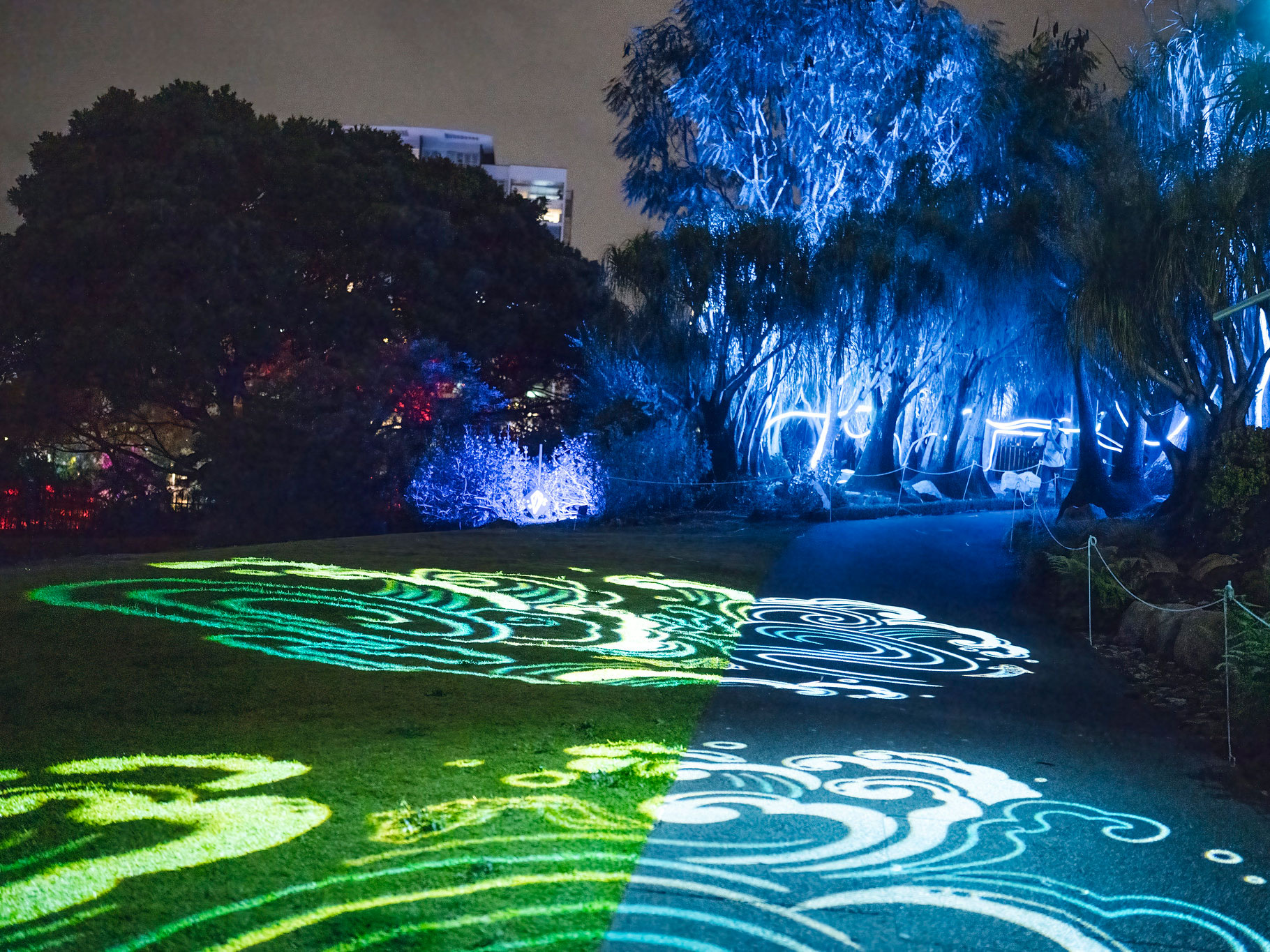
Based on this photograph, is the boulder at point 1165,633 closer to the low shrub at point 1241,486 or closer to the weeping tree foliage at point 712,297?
the low shrub at point 1241,486

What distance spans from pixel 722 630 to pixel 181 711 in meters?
5.09

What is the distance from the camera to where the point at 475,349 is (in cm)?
3006

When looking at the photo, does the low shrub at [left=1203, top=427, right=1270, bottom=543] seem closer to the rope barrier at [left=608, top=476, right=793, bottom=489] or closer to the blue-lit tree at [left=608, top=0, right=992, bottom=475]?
the rope barrier at [left=608, top=476, right=793, bottom=489]

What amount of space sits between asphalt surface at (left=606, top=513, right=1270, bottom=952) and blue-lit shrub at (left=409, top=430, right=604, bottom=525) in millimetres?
13777

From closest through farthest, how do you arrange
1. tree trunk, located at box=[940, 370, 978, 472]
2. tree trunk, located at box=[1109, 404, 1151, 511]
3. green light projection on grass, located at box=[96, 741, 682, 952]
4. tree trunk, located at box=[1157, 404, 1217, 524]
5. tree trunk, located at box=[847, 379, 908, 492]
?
green light projection on grass, located at box=[96, 741, 682, 952] → tree trunk, located at box=[1157, 404, 1217, 524] → tree trunk, located at box=[1109, 404, 1151, 511] → tree trunk, located at box=[847, 379, 908, 492] → tree trunk, located at box=[940, 370, 978, 472]

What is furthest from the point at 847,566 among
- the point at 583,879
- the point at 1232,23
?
the point at 583,879

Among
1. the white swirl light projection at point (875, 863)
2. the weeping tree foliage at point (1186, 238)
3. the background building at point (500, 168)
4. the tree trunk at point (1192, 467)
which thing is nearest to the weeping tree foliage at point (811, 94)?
the weeping tree foliage at point (1186, 238)

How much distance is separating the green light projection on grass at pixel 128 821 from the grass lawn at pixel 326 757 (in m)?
0.01

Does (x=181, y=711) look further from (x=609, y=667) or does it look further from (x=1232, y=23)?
(x=1232, y=23)

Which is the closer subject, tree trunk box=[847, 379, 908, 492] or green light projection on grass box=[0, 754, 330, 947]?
green light projection on grass box=[0, 754, 330, 947]

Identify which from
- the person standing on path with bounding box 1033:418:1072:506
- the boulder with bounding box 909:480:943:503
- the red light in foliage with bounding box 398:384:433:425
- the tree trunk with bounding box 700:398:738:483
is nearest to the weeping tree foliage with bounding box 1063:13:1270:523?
the tree trunk with bounding box 700:398:738:483

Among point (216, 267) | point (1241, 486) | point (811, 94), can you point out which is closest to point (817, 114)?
point (811, 94)

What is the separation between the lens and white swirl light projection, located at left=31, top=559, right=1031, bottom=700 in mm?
7965

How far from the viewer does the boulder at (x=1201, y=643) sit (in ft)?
28.4
